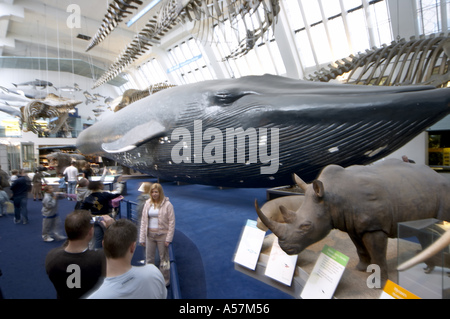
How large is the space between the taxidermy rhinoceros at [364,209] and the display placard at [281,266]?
→ 0.59 metres

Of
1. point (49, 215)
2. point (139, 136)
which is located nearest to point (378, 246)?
point (139, 136)

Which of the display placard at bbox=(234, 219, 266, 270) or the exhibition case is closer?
the exhibition case

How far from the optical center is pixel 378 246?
1689mm

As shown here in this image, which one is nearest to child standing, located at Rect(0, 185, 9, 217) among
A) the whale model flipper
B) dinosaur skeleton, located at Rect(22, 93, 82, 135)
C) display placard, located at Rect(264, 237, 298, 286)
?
the whale model flipper

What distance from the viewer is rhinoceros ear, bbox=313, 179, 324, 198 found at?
1622 millimetres

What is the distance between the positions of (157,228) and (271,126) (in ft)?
5.83

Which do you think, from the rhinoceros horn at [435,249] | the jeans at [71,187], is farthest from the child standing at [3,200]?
the rhinoceros horn at [435,249]

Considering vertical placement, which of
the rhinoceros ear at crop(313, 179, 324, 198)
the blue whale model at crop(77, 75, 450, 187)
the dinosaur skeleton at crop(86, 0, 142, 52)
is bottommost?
the rhinoceros ear at crop(313, 179, 324, 198)

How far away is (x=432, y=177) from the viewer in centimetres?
183

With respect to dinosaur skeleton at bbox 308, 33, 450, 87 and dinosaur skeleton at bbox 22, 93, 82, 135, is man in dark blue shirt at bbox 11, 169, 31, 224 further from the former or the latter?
dinosaur skeleton at bbox 22, 93, 82, 135

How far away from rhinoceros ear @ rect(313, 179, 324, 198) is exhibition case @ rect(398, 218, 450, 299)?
1.59 ft

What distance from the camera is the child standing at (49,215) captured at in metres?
4.20

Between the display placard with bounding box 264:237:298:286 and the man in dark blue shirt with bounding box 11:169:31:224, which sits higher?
the man in dark blue shirt with bounding box 11:169:31:224
